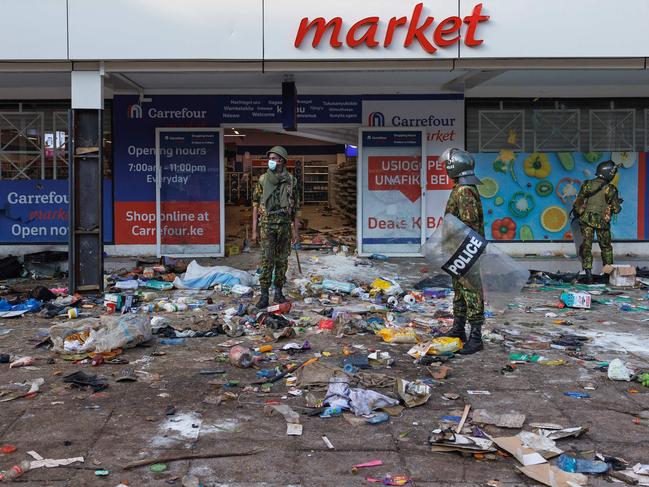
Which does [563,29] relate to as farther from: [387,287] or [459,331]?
[459,331]

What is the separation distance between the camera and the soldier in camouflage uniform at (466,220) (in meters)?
6.49

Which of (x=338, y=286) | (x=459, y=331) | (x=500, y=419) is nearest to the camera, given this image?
(x=500, y=419)

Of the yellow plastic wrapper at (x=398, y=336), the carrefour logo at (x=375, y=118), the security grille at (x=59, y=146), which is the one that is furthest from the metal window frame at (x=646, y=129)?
the security grille at (x=59, y=146)

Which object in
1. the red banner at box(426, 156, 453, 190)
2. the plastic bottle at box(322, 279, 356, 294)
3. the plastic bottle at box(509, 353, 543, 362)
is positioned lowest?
the plastic bottle at box(509, 353, 543, 362)

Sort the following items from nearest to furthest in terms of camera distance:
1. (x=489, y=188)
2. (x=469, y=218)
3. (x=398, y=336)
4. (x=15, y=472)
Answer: (x=15, y=472)
(x=469, y=218)
(x=398, y=336)
(x=489, y=188)

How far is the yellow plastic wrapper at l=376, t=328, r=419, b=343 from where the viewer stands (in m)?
6.86

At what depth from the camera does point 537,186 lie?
13023 millimetres

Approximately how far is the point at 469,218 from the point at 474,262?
440mm

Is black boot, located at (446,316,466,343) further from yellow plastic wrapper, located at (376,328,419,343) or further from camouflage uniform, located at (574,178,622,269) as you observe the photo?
camouflage uniform, located at (574,178,622,269)

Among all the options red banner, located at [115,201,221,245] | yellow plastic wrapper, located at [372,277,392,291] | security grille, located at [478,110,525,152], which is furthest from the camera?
security grille, located at [478,110,525,152]

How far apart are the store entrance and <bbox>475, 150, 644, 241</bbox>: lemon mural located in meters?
3.37

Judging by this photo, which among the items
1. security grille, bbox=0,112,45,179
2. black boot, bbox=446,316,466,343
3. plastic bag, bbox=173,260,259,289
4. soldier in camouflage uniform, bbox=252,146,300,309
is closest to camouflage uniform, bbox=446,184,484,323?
black boot, bbox=446,316,466,343

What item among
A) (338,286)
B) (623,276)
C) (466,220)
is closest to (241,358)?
(466,220)

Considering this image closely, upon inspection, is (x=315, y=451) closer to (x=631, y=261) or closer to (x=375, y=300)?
(x=375, y=300)
